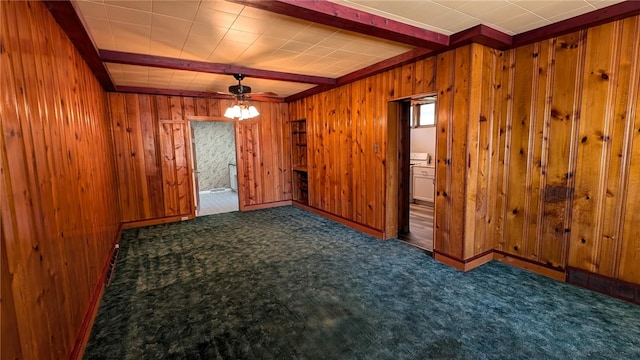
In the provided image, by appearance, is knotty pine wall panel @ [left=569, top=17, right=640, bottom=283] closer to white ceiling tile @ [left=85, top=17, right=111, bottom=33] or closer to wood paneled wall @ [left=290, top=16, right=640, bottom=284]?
wood paneled wall @ [left=290, top=16, right=640, bottom=284]

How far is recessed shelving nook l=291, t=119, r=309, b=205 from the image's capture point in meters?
6.91

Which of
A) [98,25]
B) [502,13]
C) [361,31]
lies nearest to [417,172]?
[502,13]

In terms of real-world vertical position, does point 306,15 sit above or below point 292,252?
above

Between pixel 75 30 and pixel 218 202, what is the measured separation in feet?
17.8

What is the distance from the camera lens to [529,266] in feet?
10.6

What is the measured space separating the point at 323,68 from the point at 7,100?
352 cm

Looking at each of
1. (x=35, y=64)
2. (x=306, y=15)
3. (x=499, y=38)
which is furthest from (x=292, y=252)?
(x=499, y=38)

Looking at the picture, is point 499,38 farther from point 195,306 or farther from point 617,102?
point 195,306

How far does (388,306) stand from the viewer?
258 centimetres

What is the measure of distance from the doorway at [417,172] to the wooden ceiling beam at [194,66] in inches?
66.3

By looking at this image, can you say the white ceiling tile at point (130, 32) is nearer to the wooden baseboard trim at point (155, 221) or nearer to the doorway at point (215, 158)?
the wooden baseboard trim at point (155, 221)

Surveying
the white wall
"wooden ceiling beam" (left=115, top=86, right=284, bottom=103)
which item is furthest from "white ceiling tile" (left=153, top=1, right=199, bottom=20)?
the white wall

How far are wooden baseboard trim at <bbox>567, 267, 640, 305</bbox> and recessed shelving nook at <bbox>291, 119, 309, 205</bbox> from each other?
194 inches

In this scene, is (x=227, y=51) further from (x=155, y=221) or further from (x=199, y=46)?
(x=155, y=221)
